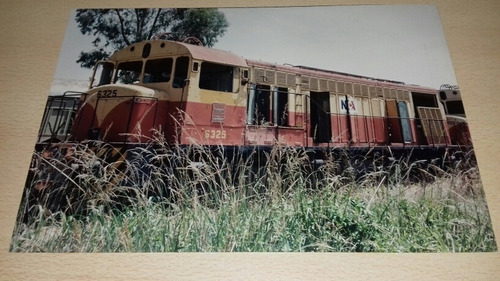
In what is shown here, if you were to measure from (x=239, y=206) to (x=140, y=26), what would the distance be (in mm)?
1567

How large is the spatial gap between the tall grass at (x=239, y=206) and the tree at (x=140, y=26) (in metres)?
0.81

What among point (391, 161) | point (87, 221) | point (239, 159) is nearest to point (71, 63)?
point (87, 221)

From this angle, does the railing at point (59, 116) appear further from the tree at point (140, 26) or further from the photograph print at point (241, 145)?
the tree at point (140, 26)

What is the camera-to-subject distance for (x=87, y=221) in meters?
1.58

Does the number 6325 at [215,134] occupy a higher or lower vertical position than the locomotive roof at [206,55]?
lower

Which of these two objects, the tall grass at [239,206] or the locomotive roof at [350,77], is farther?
the locomotive roof at [350,77]

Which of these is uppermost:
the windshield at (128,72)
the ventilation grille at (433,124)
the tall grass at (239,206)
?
the windshield at (128,72)

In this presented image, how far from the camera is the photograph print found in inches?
62.6

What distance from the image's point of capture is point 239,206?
1.68 metres

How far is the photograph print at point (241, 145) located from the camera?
→ 1.59 meters

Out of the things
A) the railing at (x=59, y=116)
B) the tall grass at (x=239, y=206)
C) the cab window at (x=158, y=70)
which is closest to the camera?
the tall grass at (x=239, y=206)

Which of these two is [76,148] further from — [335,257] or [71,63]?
[335,257]

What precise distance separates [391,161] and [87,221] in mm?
1979

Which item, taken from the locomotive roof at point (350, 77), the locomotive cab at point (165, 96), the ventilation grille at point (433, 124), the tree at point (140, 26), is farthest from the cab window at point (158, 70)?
the ventilation grille at point (433, 124)
